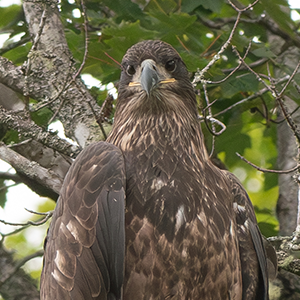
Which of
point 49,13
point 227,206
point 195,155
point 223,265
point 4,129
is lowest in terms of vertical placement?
point 223,265

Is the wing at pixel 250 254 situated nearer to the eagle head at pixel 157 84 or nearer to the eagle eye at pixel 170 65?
the eagle head at pixel 157 84

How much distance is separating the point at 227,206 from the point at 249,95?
1921 millimetres

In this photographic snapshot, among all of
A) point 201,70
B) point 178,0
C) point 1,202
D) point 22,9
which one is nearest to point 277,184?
point 201,70

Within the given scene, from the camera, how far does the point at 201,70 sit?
434 centimetres

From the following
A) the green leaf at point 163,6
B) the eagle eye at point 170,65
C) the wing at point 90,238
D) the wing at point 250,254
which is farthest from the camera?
the green leaf at point 163,6

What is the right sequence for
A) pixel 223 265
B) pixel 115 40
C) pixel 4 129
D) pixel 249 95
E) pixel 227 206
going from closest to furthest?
pixel 223 265 → pixel 227 206 → pixel 4 129 → pixel 115 40 → pixel 249 95

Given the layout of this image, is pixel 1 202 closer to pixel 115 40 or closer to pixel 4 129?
pixel 4 129

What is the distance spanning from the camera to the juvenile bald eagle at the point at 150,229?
10.2 feet

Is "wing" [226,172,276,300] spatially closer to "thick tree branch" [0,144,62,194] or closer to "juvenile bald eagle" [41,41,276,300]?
"juvenile bald eagle" [41,41,276,300]

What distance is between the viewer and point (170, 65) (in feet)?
12.8

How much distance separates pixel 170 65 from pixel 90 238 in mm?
1457

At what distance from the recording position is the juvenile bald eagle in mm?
3119

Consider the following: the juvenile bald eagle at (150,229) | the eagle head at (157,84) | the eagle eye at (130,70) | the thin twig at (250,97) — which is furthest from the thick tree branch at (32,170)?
the thin twig at (250,97)

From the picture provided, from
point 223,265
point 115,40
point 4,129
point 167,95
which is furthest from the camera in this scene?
point 115,40
